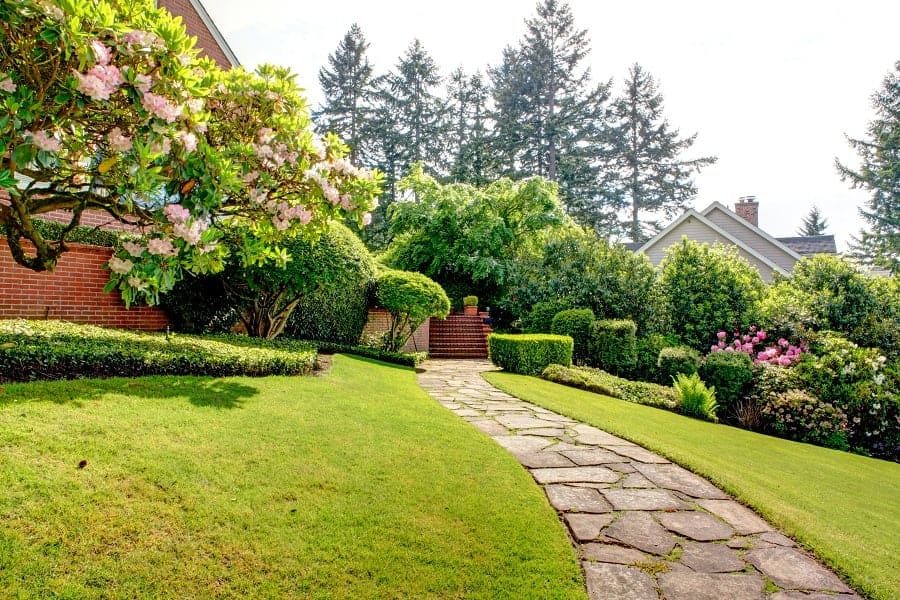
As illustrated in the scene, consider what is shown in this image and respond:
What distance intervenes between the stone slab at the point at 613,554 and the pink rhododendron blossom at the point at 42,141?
4.33m

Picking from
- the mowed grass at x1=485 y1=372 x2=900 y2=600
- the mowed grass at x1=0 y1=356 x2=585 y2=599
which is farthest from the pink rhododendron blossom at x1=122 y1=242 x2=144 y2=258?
the mowed grass at x1=485 y1=372 x2=900 y2=600

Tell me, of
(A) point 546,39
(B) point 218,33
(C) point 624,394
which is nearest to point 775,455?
(C) point 624,394

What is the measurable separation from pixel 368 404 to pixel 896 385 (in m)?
9.32

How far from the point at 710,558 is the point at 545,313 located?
33.5 feet

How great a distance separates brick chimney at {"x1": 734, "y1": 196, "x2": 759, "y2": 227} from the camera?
73.5ft

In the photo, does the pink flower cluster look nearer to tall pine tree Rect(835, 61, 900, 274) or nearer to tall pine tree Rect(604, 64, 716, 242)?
tall pine tree Rect(835, 61, 900, 274)

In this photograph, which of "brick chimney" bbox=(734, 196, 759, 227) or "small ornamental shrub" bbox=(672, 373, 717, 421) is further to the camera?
"brick chimney" bbox=(734, 196, 759, 227)

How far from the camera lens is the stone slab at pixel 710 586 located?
2.57 m

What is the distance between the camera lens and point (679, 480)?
432cm

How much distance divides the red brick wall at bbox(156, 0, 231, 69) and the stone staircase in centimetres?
991

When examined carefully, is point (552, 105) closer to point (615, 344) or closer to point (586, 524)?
point (615, 344)

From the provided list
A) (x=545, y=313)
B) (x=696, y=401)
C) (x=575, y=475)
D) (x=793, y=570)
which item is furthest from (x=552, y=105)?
(x=793, y=570)

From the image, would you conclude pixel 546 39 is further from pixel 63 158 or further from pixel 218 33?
pixel 63 158

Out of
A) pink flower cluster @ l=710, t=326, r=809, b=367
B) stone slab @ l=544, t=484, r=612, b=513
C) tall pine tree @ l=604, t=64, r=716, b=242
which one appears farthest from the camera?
tall pine tree @ l=604, t=64, r=716, b=242
